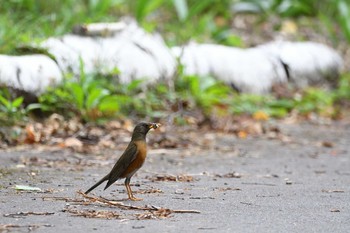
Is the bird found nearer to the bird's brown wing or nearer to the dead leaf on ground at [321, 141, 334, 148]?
the bird's brown wing

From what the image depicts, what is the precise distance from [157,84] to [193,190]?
442cm

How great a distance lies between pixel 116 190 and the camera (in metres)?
5.18

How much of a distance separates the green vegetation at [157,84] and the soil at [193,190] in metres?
0.91

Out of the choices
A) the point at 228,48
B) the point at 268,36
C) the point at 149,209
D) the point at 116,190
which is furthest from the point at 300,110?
the point at 149,209

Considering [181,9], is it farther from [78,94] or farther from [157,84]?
[78,94]

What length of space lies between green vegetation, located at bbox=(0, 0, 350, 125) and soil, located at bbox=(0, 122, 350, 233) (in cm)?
91

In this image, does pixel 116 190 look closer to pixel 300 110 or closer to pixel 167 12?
pixel 300 110

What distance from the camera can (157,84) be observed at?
9.56 m

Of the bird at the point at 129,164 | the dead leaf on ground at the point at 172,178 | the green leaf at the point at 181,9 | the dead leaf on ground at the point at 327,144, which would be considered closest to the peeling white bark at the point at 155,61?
the green leaf at the point at 181,9

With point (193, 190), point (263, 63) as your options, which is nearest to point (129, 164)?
point (193, 190)

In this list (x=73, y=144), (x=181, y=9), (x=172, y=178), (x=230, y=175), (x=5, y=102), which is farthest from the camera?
(x=181, y=9)

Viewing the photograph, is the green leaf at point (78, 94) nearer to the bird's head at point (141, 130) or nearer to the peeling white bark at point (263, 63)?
the peeling white bark at point (263, 63)

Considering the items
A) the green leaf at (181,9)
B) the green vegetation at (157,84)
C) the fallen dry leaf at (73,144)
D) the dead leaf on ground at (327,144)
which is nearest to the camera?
the fallen dry leaf at (73,144)

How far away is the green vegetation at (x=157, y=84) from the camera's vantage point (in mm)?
8266
